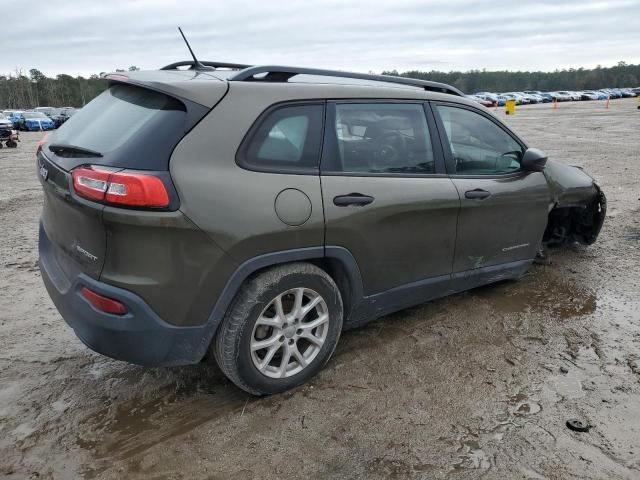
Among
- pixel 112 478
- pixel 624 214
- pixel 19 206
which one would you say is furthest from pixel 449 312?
pixel 19 206

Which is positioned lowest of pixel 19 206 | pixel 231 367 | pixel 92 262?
pixel 19 206

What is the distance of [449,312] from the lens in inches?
158

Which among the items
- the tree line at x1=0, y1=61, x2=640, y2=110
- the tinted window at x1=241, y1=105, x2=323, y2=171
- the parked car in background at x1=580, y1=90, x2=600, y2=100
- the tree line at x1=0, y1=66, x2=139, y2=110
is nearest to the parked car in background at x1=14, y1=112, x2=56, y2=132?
the tinted window at x1=241, y1=105, x2=323, y2=171

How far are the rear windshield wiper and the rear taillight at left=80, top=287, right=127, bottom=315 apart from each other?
0.67m

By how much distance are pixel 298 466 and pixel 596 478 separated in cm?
135

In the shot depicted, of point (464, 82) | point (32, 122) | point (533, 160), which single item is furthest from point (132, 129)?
point (464, 82)

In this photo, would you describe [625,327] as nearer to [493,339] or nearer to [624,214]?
[493,339]

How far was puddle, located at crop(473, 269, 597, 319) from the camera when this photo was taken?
13.5ft

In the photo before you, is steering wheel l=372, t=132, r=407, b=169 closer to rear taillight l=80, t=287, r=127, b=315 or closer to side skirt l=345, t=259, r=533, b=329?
side skirt l=345, t=259, r=533, b=329

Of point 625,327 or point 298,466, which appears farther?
point 625,327

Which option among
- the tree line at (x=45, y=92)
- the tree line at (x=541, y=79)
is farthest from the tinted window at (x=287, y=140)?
the tree line at (x=541, y=79)

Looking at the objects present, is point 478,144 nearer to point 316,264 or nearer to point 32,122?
point 316,264

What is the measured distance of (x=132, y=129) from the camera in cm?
257

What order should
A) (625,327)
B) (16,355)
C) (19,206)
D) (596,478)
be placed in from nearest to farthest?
(596,478) < (16,355) < (625,327) < (19,206)
